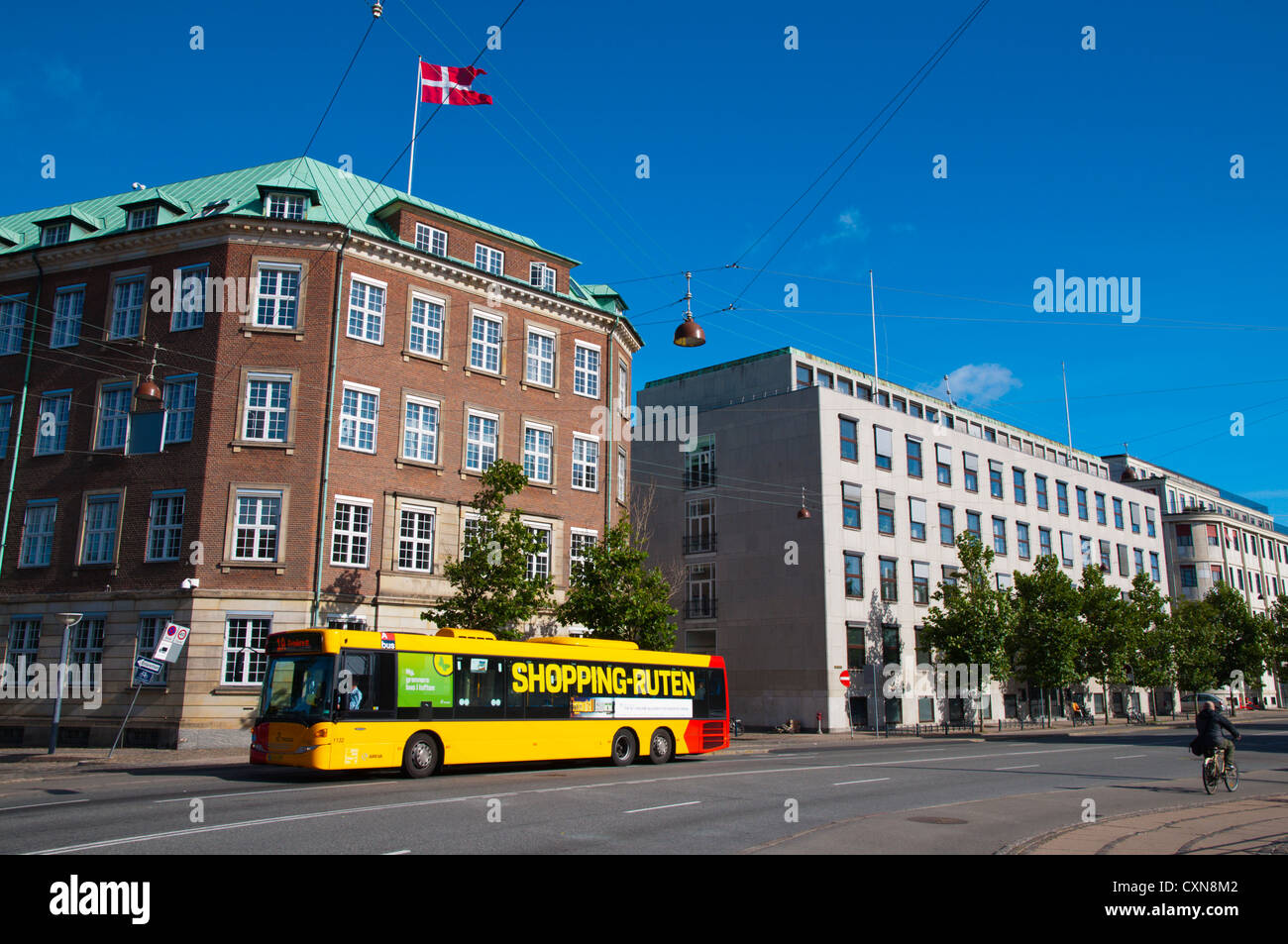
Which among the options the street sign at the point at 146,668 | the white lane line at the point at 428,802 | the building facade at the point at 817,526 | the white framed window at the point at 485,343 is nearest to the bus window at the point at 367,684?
the white lane line at the point at 428,802

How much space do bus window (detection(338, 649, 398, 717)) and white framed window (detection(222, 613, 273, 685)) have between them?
11.6m

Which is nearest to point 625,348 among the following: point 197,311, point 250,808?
point 197,311

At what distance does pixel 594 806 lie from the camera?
48.0 ft

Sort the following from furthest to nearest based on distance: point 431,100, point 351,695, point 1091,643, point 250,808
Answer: point 1091,643
point 431,100
point 351,695
point 250,808

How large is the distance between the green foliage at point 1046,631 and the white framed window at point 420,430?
3499 cm

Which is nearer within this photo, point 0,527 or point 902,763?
point 902,763

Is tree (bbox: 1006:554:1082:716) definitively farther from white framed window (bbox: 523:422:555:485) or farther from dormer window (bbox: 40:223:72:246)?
dormer window (bbox: 40:223:72:246)

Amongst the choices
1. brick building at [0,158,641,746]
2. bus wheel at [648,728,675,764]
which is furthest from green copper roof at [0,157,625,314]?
bus wheel at [648,728,675,764]

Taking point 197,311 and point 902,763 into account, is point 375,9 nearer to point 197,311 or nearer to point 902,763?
point 197,311

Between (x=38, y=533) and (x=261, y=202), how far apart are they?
13.9 metres

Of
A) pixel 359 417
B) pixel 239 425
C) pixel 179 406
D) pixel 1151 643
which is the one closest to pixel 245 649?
pixel 239 425

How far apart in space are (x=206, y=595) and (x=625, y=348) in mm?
21061

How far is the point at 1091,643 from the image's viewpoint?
184ft

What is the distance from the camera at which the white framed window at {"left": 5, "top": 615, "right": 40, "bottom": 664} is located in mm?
31172
